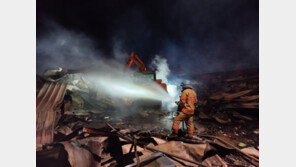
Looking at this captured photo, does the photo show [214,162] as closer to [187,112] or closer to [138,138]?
[187,112]

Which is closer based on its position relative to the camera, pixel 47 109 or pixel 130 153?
pixel 130 153

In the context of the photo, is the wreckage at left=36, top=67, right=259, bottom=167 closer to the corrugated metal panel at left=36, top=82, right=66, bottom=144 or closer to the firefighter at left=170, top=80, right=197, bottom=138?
the corrugated metal panel at left=36, top=82, right=66, bottom=144

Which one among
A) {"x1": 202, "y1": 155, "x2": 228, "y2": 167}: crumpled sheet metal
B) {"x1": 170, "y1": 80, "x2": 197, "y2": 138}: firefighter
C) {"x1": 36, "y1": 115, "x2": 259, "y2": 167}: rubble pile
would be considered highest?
{"x1": 170, "y1": 80, "x2": 197, "y2": 138}: firefighter

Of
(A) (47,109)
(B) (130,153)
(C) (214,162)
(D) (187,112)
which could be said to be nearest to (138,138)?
(B) (130,153)

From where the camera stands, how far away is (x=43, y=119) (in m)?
3.87

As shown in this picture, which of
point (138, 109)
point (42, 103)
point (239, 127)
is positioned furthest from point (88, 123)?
point (239, 127)

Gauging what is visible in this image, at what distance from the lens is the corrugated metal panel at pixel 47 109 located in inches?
142

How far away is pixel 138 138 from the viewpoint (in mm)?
3738

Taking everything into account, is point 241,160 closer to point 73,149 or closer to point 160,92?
point 73,149

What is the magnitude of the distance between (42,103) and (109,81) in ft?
20.8

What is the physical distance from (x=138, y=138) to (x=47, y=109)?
10.8 ft

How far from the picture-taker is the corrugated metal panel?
3.60 metres

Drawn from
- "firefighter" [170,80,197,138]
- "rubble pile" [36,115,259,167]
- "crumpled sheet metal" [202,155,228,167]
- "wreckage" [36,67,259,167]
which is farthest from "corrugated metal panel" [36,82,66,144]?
"crumpled sheet metal" [202,155,228,167]

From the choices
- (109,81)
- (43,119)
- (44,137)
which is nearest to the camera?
(44,137)
